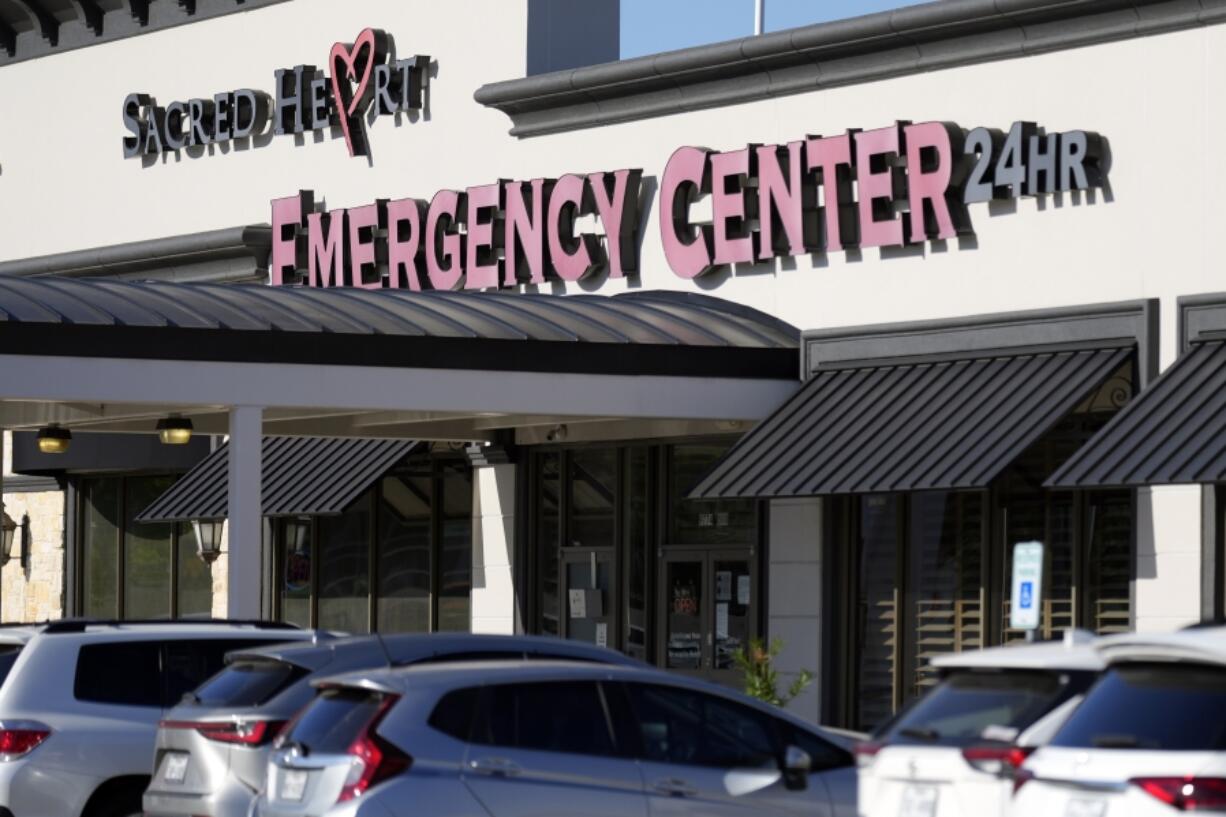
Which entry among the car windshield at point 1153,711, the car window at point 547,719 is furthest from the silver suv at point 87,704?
the car windshield at point 1153,711

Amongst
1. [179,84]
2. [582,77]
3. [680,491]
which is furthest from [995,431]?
[179,84]

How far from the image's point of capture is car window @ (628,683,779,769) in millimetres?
12625

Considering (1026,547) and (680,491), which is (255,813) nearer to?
(1026,547)

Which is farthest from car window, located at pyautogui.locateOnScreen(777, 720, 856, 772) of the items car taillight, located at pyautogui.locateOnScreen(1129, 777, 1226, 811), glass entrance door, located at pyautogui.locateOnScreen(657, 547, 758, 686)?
glass entrance door, located at pyautogui.locateOnScreen(657, 547, 758, 686)

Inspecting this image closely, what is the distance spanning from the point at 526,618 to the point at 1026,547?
15348 mm

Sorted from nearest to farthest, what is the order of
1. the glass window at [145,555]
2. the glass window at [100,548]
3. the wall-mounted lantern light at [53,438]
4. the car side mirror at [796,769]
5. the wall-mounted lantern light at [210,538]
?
the car side mirror at [796,769] < the wall-mounted lantern light at [53,438] < the wall-mounted lantern light at [210,538] < the glass window at [145,555] < the glass window at [100,548]

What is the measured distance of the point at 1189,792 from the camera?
9.32 meters

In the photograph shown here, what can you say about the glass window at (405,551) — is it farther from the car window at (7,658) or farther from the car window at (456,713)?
the car window at (456,713)

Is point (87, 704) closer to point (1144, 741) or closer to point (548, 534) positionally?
point (1144, 741)

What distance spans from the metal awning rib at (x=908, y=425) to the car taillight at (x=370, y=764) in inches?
379

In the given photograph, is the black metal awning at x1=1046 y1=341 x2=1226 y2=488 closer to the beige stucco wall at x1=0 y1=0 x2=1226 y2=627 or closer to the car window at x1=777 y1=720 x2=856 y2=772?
the beige stucco wall at x1=0 y1=0 x2=1226 y2=627

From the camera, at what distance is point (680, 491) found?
26.4 metres

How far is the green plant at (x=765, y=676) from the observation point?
22.4m

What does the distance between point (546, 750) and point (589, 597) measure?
15.1 m
